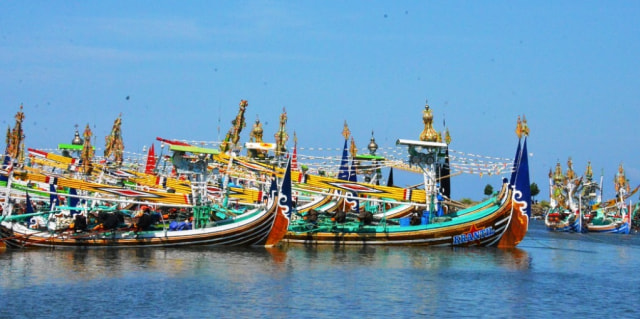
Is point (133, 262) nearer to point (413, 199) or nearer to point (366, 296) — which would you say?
point (366, 296)

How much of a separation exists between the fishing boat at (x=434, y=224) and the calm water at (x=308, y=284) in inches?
57.3

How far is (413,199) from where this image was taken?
4766 cm

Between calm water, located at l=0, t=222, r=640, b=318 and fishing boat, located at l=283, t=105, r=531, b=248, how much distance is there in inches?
57.3

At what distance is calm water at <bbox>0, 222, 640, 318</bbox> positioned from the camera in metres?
26.5

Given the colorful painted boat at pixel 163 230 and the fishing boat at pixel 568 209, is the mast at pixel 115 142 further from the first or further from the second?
the fishing boat at pixel 568 209

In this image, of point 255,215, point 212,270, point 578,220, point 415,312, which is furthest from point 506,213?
point 578,220

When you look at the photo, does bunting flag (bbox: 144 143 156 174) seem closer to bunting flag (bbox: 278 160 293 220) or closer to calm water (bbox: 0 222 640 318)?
bunting flag (bbox: 278 160 293 220)

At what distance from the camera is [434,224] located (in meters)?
45.9

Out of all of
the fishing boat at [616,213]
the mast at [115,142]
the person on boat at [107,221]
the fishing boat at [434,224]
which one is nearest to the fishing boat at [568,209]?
the fishing boat at [616,213]

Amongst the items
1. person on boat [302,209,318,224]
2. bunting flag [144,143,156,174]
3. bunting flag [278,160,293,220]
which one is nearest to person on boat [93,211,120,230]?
bunting flag [278,160,293,220]

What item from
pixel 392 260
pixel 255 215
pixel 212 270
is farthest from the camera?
pixel 255 215

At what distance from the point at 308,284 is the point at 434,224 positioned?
15547 mm

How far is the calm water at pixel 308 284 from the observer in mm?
26500

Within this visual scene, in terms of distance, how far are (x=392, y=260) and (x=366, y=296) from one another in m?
10.8
